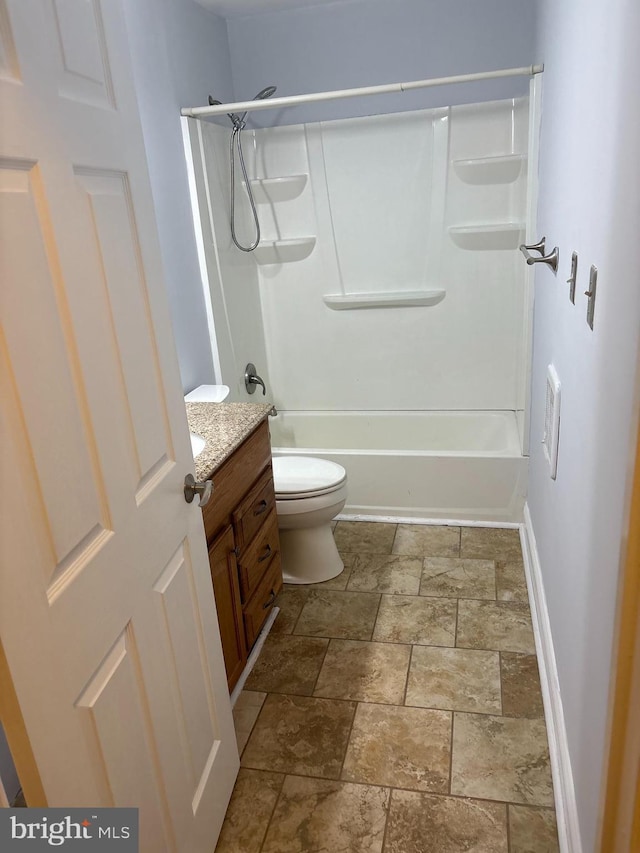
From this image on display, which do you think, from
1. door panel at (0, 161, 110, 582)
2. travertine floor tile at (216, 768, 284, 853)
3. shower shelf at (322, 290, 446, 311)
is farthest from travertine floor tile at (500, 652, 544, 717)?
shower shelf at (322, 290, 446, 311)

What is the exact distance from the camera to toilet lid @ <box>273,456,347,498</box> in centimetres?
255

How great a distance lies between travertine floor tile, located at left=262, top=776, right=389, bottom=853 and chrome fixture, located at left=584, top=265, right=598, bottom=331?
1342 millimetres

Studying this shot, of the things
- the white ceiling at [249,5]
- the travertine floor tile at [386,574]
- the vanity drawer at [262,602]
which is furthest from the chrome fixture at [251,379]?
the white ceiling at [249,5]

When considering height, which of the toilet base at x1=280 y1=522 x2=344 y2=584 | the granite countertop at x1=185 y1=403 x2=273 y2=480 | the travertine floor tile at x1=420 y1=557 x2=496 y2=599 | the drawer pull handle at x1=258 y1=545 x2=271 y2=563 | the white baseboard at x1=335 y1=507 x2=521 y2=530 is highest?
the granite countertop at x1=185 y1=403 x2=273 y2=480

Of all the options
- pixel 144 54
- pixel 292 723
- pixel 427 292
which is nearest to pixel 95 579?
pixel 292 723

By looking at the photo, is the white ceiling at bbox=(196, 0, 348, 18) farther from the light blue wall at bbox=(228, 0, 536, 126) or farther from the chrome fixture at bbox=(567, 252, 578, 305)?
the chrome fixture at bbox=(567, 252, 578, 305)

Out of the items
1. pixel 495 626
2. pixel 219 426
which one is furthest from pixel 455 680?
pixel 219 426

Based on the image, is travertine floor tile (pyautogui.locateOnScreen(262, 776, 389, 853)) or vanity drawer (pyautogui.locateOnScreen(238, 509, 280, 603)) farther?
vanity drawer (pyautogui.locateOnScreen(238, 509, 280, 603))

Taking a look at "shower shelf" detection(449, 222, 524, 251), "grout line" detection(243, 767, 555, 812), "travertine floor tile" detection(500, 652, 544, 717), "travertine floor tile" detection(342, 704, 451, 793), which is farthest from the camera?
"shower shelf" detection(449, 222, 524, 251)

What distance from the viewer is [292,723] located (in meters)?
2.00

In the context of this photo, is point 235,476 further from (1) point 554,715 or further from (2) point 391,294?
(2) point 391,294

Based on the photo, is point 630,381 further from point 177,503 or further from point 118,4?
point 118,4

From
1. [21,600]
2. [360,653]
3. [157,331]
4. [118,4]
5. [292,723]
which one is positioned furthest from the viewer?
[360,653]

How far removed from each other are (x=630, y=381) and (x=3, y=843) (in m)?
1.09
